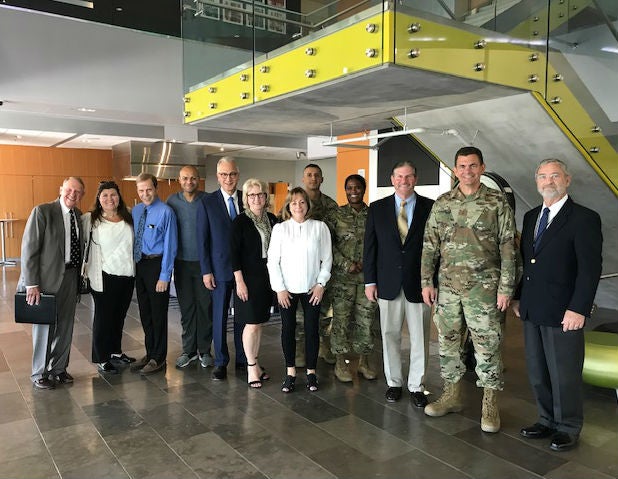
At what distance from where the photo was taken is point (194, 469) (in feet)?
8.81

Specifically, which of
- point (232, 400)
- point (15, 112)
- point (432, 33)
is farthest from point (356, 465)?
point (15, 112)

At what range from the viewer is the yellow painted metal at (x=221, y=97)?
13.4ft

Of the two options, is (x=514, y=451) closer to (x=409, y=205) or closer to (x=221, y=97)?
(x=409, y=205)

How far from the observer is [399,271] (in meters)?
3.50

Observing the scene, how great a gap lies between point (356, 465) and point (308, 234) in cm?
155

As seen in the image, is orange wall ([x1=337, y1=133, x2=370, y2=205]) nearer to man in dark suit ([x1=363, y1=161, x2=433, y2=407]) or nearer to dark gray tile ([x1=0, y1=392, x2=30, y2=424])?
man in dark suit ([x1=363, y1=161, x2=433, y2=407])

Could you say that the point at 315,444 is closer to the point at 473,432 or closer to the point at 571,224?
the point at 473,432

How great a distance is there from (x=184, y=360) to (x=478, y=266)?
8.59 ft

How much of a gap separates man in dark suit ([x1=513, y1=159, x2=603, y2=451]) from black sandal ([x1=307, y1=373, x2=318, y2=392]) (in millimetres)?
1440

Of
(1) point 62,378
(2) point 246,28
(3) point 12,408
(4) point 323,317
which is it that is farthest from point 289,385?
(2) point 246,28

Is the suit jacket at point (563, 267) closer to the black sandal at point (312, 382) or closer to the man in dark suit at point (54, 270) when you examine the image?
the black sandal at point (312, 382)

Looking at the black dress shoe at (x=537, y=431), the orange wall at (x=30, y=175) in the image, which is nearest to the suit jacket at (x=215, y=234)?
the black dress shoe at (x=537, y=431)

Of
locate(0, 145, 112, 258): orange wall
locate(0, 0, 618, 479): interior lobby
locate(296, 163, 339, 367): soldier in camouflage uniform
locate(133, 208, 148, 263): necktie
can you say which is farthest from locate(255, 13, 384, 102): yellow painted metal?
locate(0, 145, 112, 258): orange wall

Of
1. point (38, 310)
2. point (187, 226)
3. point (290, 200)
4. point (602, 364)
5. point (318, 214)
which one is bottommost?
point (602, 364)
